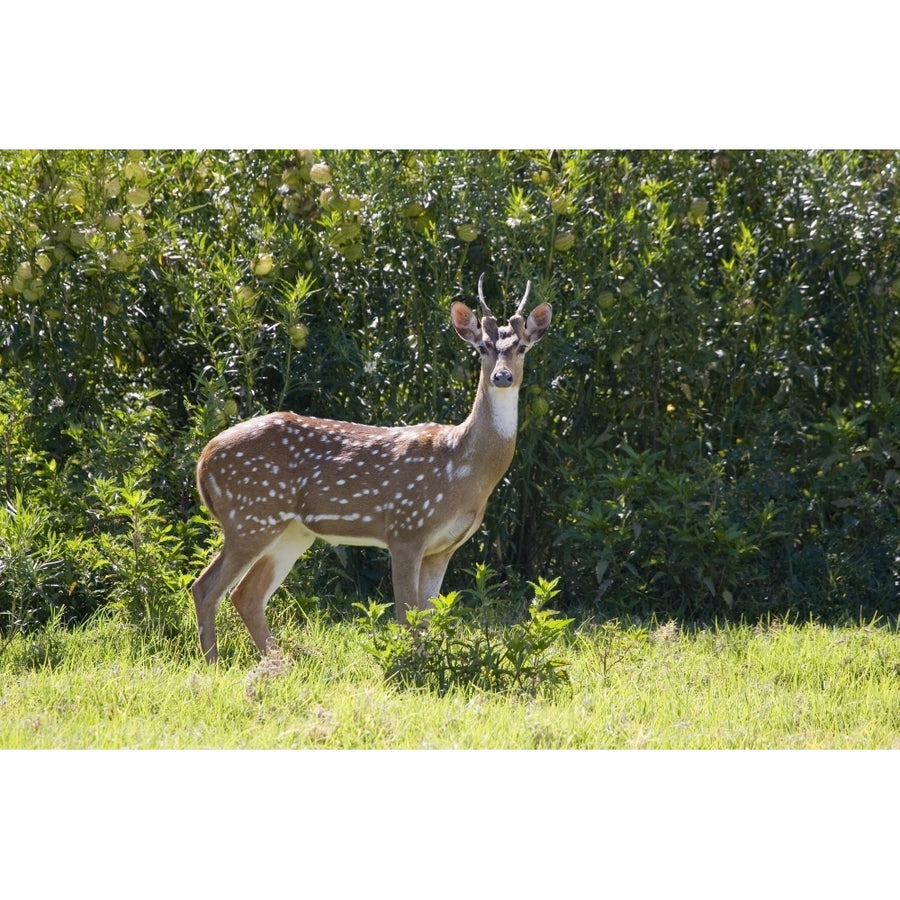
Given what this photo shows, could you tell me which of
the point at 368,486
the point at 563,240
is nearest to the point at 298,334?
the point at 368,486

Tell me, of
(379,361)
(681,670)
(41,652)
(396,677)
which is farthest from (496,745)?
(379,361)

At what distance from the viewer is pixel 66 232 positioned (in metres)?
8.12

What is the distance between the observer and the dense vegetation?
813 cm

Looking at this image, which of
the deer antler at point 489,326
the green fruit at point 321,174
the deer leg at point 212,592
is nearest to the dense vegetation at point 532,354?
the green fruit at point 321,174

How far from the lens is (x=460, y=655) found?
6426 mm

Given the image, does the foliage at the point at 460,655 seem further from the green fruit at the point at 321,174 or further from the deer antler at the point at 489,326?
the green fruit at the point at 321,174

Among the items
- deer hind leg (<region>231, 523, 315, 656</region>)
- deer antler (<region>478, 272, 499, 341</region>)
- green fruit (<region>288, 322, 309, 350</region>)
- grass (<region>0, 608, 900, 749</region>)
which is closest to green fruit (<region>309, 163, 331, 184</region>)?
green fruit (<region>288, 322, 309, 350</region>)

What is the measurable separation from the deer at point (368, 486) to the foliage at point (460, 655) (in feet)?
1.54

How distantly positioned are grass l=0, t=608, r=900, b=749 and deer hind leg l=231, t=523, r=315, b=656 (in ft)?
0.50

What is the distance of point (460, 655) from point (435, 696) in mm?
305

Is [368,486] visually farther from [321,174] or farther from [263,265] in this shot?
[321,174]

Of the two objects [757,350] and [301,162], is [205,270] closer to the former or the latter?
[301,162]

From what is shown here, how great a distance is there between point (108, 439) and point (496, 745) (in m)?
3.42

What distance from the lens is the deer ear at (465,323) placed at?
701cm
